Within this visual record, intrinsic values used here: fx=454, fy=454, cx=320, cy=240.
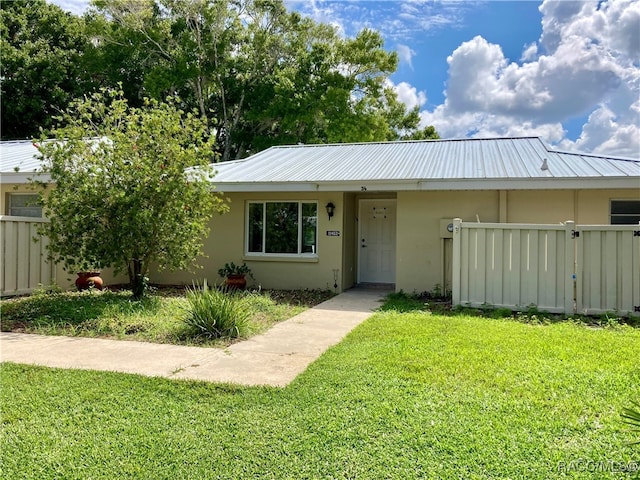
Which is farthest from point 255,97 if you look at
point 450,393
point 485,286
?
point 450,393

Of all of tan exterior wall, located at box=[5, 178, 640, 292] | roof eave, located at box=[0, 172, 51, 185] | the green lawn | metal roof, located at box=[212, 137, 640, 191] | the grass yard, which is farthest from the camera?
roof eave, located at box=[0, 172, 51, 185]

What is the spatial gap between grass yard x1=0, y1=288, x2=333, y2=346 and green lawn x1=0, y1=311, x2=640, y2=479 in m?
1.85

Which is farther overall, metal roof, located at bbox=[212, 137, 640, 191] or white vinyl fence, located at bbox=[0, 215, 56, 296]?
metal roof, located at bbox=[212, 137, 640, 191]

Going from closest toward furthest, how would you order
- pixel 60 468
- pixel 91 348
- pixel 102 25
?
pixel 60 468 → pixel 91 348 → pixel 102 25

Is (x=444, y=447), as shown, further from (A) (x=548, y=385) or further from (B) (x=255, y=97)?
(B) (x=255, y=97)

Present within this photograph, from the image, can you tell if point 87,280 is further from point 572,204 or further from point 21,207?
point 572,204

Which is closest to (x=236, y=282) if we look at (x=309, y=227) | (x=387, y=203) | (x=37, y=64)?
(x=309, y=227)

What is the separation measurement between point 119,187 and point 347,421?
6602 mm

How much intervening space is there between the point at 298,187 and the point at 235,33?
18231 millimetres

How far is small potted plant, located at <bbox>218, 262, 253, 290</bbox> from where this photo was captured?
37.0ft

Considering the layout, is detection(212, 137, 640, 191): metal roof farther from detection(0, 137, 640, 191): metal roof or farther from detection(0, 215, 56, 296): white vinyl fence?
detection(0, 215, 56, 296): white vinyl fence

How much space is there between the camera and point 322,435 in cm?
331

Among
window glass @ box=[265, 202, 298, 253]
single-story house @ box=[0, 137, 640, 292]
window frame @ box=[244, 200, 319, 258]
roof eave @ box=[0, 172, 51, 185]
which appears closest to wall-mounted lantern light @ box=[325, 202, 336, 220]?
single-story house @ box=[0, 137, 640, 292]

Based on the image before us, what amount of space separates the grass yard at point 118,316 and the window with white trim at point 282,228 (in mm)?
2114
